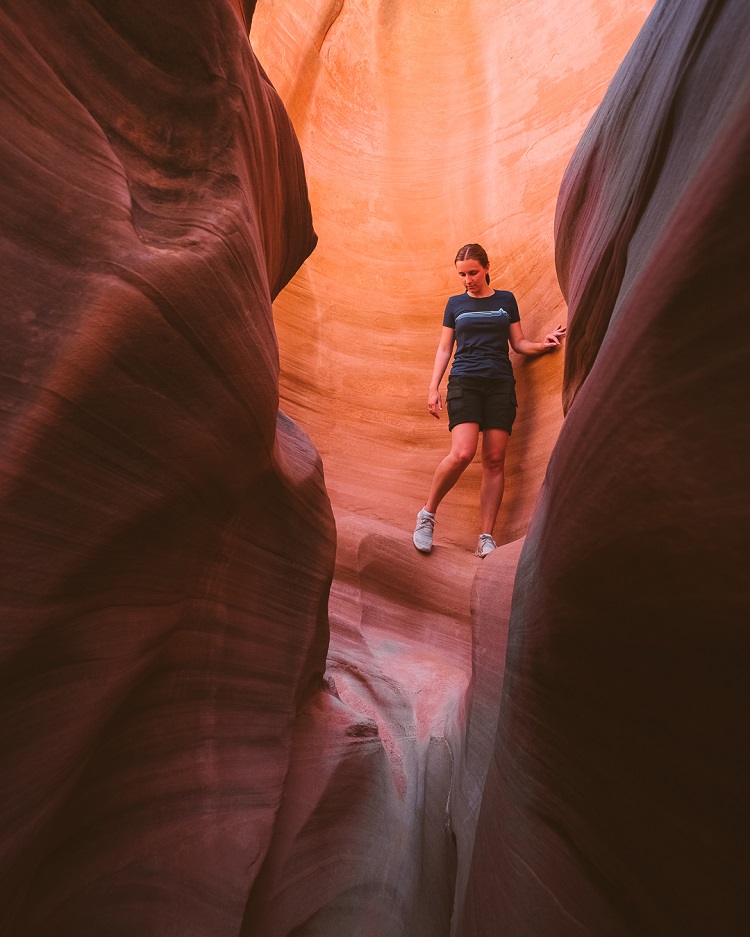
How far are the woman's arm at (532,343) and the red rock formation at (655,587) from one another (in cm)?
215

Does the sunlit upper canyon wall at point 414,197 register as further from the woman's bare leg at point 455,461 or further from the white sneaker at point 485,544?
the woman's bare leg at point 455,461

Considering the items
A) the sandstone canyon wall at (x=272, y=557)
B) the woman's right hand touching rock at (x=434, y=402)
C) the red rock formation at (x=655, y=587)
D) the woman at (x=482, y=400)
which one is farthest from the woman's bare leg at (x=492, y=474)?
the red rock formation at (x=655, y=587)

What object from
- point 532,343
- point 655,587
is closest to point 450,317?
point 532,343

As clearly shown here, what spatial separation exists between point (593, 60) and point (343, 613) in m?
3.71

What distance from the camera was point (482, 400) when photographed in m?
3.27

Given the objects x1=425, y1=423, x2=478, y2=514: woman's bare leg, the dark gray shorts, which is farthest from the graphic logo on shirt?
x1=425, y1=423, x2=478, y2=514: woman's bare leg

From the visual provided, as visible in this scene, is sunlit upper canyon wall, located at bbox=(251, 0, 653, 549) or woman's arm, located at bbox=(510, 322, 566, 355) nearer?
woman's arm, located at bbox=(510, 322, 566, 355)

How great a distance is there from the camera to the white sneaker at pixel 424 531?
317 cm

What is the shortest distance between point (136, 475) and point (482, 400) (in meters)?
2.53

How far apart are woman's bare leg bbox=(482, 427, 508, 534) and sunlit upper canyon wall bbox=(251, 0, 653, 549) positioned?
130 mm

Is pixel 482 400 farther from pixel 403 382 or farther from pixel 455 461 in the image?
pixel 403 382

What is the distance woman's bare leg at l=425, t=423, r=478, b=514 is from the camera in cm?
317

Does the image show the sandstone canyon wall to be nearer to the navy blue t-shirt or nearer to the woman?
the woman

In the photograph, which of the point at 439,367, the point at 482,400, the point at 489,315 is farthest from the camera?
the point at 439,367
